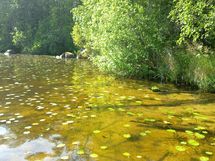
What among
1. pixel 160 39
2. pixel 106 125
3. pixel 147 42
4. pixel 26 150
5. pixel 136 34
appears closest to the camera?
pixel 26 150

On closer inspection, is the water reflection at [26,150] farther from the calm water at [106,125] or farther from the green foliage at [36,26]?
the green foliage at [36,26]

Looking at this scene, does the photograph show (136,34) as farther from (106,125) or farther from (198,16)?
(106,125)

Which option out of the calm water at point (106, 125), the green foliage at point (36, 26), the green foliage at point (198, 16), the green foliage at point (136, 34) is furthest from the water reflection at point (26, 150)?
the green foliage at point (36, 26)

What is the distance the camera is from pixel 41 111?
869 centimetres

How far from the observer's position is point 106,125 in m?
7.38

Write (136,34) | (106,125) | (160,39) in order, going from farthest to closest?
(136,34)
(160,39)
(106,125)

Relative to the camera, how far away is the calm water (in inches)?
225

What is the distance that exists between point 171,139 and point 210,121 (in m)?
1.89

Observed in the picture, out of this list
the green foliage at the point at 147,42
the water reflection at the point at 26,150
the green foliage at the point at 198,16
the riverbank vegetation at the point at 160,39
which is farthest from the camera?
the green foliage at the point at 147,42

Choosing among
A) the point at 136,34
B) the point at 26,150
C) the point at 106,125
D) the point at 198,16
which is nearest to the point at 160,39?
the point at 136,34

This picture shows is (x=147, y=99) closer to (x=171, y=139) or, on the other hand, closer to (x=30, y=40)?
(x=171, y=139)

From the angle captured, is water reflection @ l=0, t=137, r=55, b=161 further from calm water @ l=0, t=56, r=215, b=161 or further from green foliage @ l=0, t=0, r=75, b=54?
green foliage @ l=0, t=0, r=75, b=54

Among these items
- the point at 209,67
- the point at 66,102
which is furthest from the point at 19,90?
the point at 209,67

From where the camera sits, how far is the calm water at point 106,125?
5.70 metres
